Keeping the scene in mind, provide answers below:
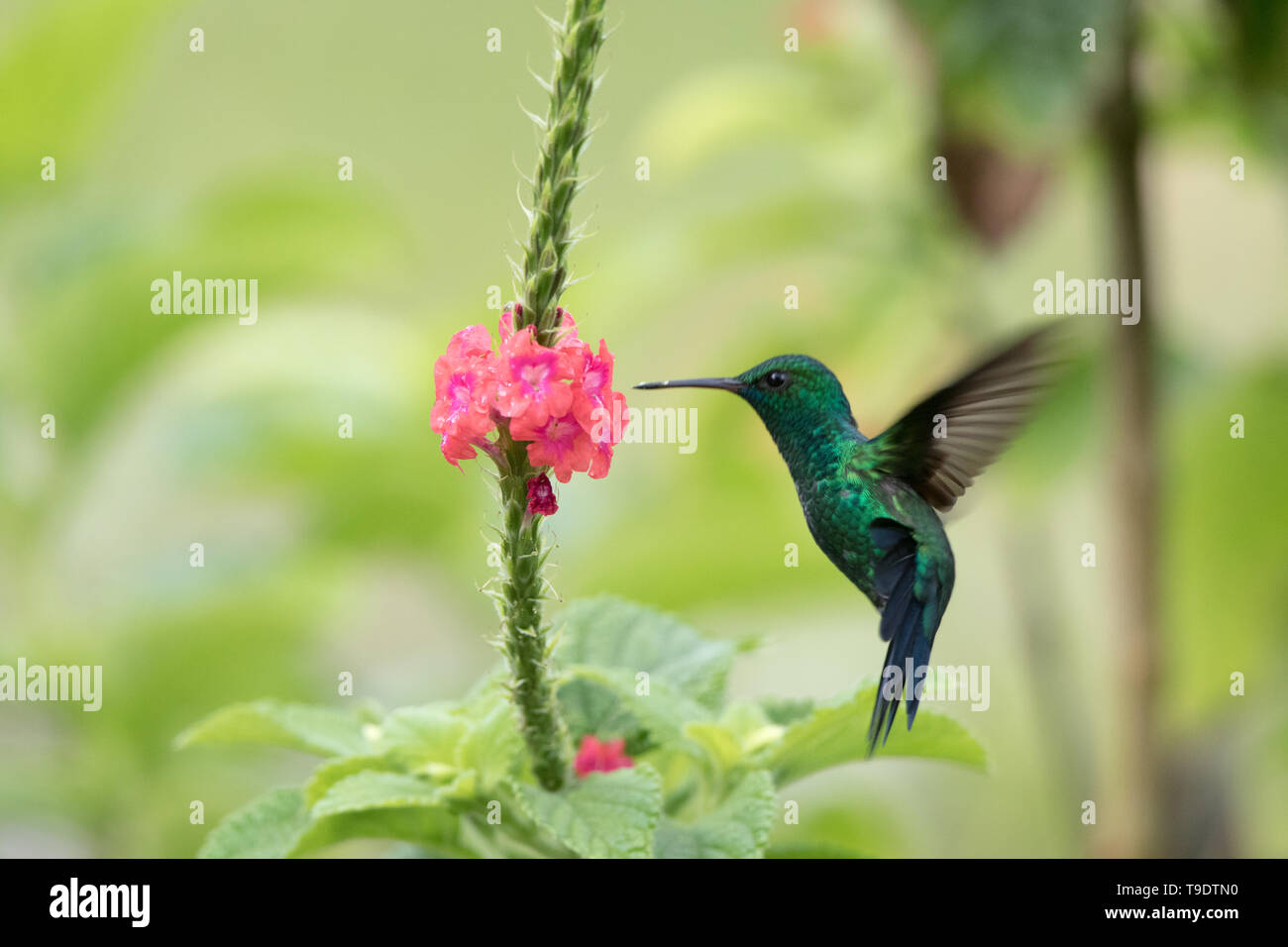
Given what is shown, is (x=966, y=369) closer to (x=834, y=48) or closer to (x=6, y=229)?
(x=834, y=48)

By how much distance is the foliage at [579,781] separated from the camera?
0.50m

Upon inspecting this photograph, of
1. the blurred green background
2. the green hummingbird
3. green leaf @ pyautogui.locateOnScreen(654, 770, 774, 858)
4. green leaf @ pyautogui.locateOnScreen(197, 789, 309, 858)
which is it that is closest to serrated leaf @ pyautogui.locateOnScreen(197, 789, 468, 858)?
green leaf @ pyautogui.locateOnScreen(197, 789, 309, 858)

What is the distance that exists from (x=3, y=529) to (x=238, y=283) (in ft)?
1.15

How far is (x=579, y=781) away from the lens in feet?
1.74

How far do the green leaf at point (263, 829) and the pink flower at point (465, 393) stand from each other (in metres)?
0.20

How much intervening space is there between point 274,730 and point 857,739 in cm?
26

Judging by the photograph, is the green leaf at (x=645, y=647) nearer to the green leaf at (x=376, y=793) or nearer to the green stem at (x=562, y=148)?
the green leaf at (x=376, y=793)

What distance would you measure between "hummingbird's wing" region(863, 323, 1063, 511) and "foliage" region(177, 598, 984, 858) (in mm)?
121

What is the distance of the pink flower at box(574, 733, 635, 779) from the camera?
566 mm

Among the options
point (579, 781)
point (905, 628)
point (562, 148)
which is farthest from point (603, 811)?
point (562, 148)

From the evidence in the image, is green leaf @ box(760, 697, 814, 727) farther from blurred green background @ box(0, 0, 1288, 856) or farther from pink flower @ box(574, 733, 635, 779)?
blurred green background @ box(0, 0, 1288, 856)

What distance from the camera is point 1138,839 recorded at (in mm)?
997

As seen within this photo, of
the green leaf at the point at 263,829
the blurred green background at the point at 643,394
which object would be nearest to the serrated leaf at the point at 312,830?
the green leaf at the point at 263,829

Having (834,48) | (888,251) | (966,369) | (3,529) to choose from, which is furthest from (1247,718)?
(3,529)
